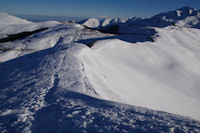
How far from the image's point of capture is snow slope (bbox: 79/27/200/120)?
12578mm

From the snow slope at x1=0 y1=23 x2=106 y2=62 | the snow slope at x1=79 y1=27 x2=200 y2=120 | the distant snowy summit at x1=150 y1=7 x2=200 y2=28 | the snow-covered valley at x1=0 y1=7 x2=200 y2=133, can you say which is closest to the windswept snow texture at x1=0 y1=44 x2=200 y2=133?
the snow-covered valley at x1=0 y1=7 x2=200 y2=133

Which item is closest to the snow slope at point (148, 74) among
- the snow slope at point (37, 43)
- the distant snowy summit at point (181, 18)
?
the snow slope at point (37, 43)

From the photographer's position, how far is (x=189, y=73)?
22844 millimetres

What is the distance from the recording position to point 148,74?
19.9 metres

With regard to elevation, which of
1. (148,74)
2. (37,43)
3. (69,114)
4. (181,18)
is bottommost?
(148,74)

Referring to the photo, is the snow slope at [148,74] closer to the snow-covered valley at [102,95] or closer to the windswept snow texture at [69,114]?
the snow-covered valley at [102,95]

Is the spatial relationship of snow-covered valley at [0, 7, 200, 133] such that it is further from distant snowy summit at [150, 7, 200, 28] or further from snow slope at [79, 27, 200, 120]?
distant snowy summit at [150, 7, 200, 28]

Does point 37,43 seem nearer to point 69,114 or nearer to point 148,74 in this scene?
point 148,74

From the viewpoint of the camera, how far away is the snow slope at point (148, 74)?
12.6m

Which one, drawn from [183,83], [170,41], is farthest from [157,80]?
[170,41]

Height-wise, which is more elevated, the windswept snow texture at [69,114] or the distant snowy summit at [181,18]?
the distant snowy summit at [181,18]

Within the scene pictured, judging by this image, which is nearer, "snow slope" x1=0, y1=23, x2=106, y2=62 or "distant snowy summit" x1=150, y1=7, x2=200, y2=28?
"snow slope" x1=0, y1=23, x2=106, y2=62

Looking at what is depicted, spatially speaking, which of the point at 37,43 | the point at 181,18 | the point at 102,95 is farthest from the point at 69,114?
the point at 181,18

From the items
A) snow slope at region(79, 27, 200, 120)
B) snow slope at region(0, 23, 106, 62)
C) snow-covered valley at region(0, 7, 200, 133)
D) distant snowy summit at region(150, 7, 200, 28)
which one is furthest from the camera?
distant snowy summit at region(150, 7, 200, 28)
